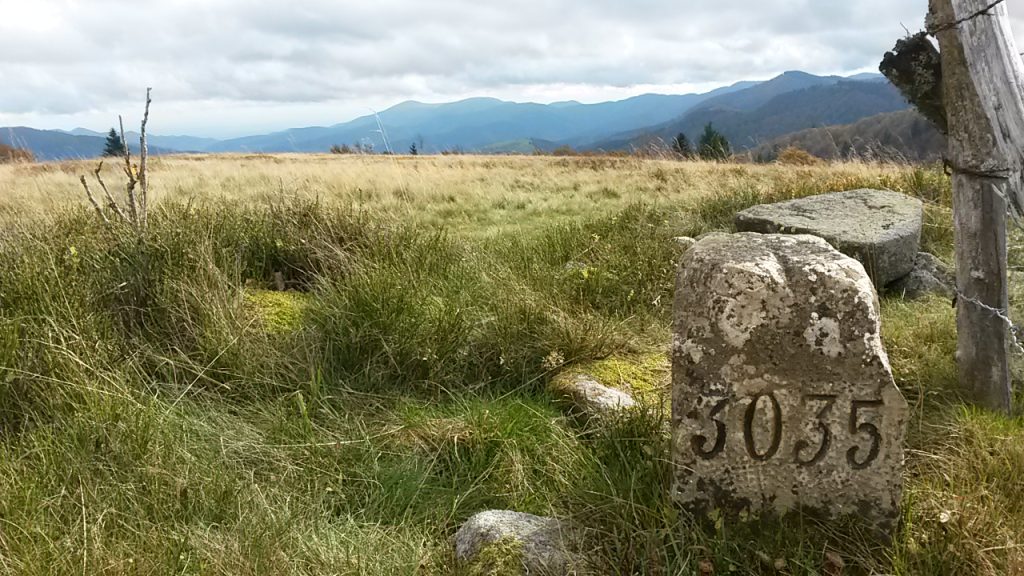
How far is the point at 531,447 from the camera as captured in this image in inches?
114

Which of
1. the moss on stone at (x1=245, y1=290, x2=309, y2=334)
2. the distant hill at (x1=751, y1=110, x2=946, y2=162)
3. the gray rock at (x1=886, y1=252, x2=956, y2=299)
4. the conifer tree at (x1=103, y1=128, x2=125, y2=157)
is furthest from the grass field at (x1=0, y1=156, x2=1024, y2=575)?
the distant hill at (x1=751, y1=110, x2=946, y2=162)

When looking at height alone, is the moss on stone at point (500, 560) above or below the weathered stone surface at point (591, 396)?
below

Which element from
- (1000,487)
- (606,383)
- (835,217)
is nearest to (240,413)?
(606,383)

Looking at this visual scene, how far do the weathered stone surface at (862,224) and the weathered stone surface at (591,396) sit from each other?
2939 mm

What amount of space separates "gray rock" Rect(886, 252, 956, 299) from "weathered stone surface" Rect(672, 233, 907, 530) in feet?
11.9

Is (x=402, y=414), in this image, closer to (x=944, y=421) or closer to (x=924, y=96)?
(x=944, y=421)

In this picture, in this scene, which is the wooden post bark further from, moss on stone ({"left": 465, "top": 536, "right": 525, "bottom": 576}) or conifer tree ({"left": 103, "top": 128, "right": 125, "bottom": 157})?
conifer tree ({"left": 103, "top": 128, "right": 125, "bottom": 157})

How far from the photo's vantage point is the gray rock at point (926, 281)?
5211mm

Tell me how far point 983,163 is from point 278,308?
3973 millimetres

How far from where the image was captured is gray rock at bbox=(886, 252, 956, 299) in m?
5.21

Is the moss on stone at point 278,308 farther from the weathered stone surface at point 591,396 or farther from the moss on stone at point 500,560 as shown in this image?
the moss on stone at point 500,560

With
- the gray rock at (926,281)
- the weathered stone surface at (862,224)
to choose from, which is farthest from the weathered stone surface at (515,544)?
the gray rock at (926,281)

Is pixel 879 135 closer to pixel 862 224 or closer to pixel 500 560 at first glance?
pixel 862 224

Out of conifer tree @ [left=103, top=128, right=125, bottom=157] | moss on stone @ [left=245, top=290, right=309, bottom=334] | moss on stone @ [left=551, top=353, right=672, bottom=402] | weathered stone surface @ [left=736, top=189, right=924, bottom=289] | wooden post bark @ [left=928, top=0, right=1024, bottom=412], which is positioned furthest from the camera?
conifer tree @ [left=103, top=128, right=125, bottom=157]
